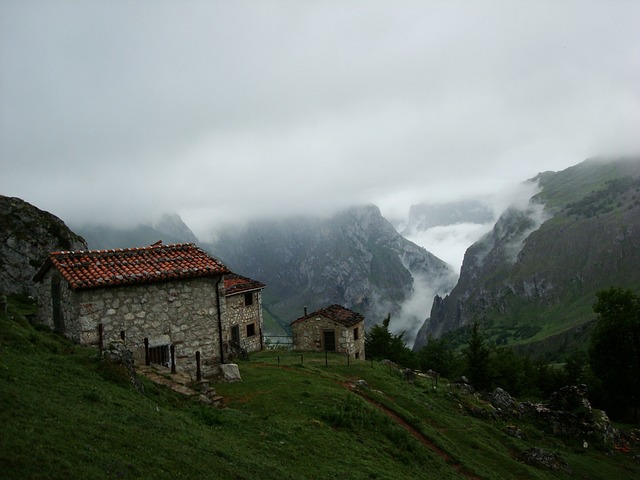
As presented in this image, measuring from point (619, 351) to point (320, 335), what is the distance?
3008 cm

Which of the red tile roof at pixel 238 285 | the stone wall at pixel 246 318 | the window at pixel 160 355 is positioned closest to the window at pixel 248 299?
the stone wall at pixel 246 318

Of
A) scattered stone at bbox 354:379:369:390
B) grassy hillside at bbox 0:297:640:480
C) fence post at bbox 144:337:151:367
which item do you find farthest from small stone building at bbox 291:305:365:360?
fence post at bbox 144:337:151:367

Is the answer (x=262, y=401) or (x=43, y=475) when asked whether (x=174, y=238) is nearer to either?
(x=262, y=401)

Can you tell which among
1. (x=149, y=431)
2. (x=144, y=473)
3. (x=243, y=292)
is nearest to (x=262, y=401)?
(x=149, y=431)

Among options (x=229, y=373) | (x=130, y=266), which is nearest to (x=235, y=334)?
(x=229, y=373)

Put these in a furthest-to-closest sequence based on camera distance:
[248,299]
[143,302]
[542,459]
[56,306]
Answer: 1. [248,299]
2. [542,459]
3. [56,306]
4. [143,302]

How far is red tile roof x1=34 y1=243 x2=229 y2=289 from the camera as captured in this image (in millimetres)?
22000

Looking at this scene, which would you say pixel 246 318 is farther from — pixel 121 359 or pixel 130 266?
pixel 121 359

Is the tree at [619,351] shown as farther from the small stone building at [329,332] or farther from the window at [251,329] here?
the window at [251,329]

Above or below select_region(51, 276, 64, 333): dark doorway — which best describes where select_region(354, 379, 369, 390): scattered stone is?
below

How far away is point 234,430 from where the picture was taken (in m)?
16.9

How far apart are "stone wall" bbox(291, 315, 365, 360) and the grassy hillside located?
13234 millimetres

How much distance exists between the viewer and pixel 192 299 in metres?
24.0

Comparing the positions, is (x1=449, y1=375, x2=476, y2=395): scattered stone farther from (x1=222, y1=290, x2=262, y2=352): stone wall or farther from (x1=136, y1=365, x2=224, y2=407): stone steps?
(x1=136, y1=365, x2=224, y2=407): stone steps
